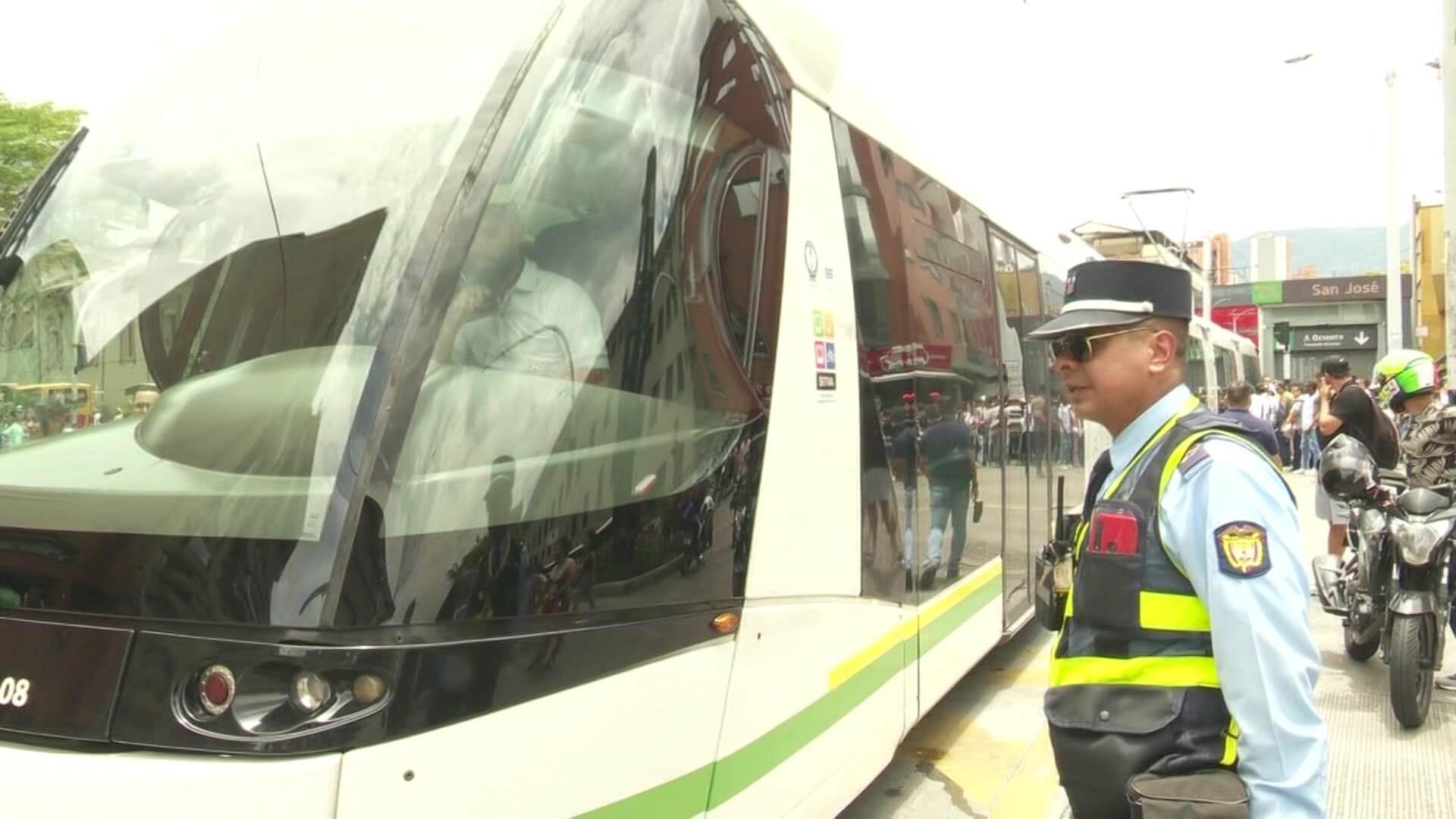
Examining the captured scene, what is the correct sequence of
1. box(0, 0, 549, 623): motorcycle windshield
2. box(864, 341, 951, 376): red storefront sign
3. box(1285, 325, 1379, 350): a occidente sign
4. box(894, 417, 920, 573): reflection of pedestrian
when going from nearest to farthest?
box(0, 0, 549, 623): motorcycle windshield, box(864, 341, 951, 376): red storefront sign, box(894, 417, 920, 573): reflection of pedestrian, box(1285, 325, 1379, 350): a occidente sign

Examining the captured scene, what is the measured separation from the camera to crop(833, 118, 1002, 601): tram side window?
359 cm

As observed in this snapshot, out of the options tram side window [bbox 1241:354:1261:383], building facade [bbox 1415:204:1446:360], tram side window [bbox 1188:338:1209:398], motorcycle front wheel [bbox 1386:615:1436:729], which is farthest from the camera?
building facade [bbox 1415:204:1446:360]

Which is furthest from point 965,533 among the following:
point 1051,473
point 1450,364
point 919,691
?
point 1450,364

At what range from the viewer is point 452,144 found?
2.26 m

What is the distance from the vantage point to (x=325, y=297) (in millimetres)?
2189

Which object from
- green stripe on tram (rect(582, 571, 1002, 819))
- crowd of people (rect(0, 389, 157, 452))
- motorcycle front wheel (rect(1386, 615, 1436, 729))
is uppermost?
crowd of people (rect(0, 389, 157, 452))

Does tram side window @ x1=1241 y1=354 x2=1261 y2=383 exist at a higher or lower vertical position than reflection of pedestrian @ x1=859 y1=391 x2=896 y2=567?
higher

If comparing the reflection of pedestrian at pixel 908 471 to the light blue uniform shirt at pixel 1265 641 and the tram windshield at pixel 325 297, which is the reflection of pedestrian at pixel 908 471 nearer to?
the tram windshield at pixel 325 297

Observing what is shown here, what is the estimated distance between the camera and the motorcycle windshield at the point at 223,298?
1991mm

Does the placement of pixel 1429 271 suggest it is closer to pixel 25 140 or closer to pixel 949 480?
pixel 949 480

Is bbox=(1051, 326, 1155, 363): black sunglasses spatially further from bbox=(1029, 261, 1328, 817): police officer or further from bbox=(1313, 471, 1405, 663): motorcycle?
bbox=(1313, 471, 1405, 663): motorcycle

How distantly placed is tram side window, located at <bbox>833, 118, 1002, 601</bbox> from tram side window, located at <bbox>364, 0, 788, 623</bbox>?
2.72 feet

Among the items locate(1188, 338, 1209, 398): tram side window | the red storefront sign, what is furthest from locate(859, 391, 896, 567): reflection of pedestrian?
locate(1188, 338, 1209, 398): tram side window

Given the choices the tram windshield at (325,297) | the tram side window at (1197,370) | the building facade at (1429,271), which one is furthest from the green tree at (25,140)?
the building facade at (1429,271)
